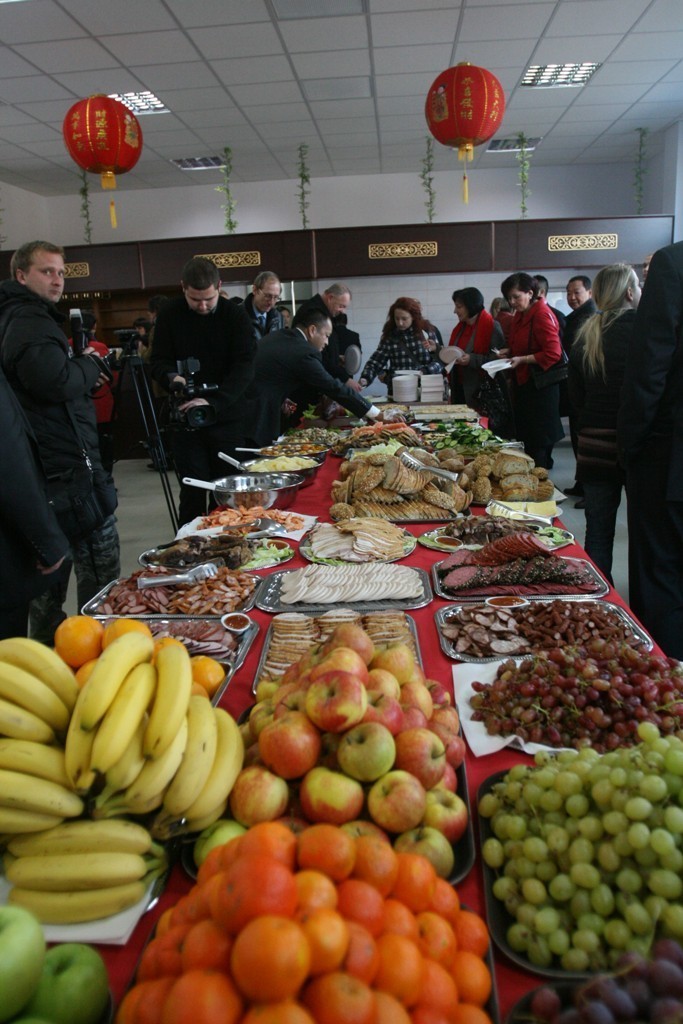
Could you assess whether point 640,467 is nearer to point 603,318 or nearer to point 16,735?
point 603,318

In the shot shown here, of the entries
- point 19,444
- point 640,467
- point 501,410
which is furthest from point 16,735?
point 501,410

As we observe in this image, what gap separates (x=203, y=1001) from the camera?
0.57 metres

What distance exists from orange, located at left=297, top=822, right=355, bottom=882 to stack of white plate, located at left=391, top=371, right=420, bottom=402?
222 inches

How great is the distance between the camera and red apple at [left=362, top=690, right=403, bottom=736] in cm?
92

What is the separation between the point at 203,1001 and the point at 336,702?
1.23 feet

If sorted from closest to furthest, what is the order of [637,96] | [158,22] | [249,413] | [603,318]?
[603,318], [249,413], [158,22], [637,96]

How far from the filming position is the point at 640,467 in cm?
268

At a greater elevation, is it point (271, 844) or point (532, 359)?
point (532, 359)

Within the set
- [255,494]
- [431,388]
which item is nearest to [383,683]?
[255,494]

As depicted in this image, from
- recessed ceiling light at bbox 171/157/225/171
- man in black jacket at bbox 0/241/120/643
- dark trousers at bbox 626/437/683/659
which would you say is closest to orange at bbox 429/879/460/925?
dark trousers at bbox 626/437/683/659

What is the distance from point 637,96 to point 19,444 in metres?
7.89

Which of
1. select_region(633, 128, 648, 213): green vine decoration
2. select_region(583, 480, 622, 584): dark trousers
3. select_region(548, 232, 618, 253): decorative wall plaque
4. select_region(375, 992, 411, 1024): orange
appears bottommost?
select_region(583, 480, 622, 584): dark trousers

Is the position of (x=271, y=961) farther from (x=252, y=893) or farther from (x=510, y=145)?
(x=510, y=145)

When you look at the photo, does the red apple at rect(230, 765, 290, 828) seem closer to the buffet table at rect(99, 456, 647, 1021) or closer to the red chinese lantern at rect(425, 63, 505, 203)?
the buffet table at rect(99, 456, 647, 1021)
